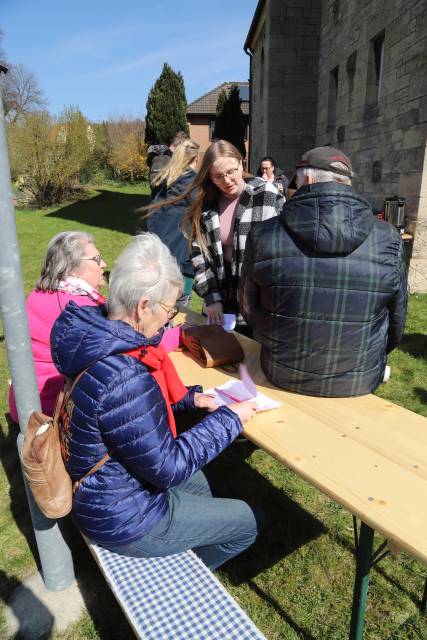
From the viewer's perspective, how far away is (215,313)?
308 cm

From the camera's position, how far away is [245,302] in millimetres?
2119

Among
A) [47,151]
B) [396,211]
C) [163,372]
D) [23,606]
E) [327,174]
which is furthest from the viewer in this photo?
[47,151]

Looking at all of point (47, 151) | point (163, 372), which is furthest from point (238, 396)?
point (47, 151)

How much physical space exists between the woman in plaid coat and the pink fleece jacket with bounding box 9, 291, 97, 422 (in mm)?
909

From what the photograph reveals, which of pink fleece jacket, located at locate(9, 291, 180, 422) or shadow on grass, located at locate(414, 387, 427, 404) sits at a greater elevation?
pink fleece jacket, located at locate(9, 291, 180, 422)

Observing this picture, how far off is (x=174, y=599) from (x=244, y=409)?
0.70 meters

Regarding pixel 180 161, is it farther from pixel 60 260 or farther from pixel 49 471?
pixel 49 471

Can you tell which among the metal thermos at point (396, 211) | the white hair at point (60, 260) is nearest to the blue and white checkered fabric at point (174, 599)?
the white hair at point (60, 260)

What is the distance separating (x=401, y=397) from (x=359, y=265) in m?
2.63

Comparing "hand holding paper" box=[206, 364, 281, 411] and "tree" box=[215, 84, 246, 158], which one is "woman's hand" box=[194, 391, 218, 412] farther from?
"tree" box=[215, 84, 246, 158]

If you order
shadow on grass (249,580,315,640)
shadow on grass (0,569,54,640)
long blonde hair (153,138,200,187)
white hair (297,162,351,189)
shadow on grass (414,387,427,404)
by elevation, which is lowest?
shadow on grass (249,580,315,640)

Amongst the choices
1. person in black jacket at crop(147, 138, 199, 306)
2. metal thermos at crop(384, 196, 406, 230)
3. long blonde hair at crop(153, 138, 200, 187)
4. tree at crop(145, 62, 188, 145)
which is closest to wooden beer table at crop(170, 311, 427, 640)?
person in black jacket at crop(147, 138, 199, 306)

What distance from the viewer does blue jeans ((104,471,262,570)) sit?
174cm

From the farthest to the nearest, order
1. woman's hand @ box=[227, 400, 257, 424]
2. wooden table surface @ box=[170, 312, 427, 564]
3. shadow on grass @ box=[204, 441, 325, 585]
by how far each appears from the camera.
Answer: shadow on grass @ box=[204, 441, 325, 585] → woman's hand @ box=[227, 400, 257, 424] → wooden table surface @ box=[170, 312, 427, 564]
